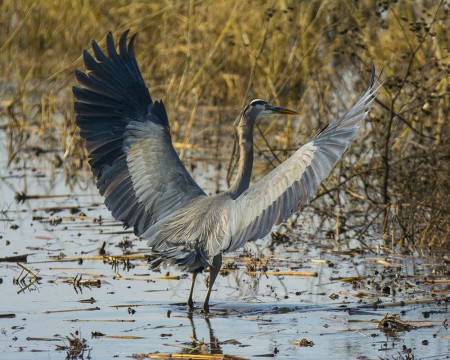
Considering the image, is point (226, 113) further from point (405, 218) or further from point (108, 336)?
point (108, 336)

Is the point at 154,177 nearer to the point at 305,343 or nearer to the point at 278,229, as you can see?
the point at 305,343

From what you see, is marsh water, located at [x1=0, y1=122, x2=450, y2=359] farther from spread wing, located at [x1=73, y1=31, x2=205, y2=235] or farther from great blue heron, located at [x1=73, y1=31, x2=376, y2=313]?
spread wing, located at [x1=73, y1=31, x2=205, y2=235]

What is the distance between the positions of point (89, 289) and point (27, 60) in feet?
32.6

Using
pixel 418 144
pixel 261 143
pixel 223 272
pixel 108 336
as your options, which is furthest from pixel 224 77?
pixel 108 336

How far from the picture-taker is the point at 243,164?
736 centimetres

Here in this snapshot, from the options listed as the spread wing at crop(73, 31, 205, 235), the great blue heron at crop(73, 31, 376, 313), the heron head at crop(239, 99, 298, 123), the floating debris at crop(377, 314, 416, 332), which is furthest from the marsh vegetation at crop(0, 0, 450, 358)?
the heron head at crop(239, 99, 298, 123)

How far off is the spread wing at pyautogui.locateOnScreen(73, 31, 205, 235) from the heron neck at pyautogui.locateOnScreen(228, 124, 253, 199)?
314 mm

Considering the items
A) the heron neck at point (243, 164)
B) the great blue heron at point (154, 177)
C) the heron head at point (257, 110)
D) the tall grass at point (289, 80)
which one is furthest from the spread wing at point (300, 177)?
the tall grass at point (289, 80)

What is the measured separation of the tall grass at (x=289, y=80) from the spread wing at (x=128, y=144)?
5.65 ft

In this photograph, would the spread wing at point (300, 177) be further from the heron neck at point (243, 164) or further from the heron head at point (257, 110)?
the heron head at point (257, 110)

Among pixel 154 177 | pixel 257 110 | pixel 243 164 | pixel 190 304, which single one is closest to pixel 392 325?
pixel 190 304

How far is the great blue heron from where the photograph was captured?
6.76 m

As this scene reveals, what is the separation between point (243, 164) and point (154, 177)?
632mm

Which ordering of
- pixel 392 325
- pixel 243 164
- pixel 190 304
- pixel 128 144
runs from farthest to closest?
pixel 128 144, pixel 243 164, pixel 190 304, pixel 392 325
